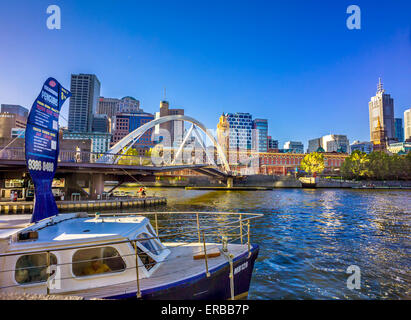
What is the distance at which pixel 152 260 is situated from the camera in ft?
23.3

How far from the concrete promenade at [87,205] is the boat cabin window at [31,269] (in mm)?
26452

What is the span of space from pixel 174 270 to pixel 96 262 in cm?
210

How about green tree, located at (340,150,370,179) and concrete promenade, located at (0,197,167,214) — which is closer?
concrete promenade, located at (0,197,167,214)

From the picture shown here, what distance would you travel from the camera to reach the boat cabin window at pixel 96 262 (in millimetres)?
6020

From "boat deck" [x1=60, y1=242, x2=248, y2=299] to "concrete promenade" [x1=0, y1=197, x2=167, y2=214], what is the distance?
25741 millimetres

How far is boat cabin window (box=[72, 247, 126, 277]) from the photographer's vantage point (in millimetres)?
6020

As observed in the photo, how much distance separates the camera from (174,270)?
6.93m

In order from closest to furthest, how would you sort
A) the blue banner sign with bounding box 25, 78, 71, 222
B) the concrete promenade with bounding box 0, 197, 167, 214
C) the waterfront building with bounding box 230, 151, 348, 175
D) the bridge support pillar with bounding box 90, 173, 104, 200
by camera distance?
the blue banner sign with bounding box 25, 78, 71, 222 < the concrete promenade with bounding box 0, 197, 167, 214 < the bridge support pillar with bounding box 90, 173, 104, 200 < the waterfront building with bounding box 230, 151, 348, 175

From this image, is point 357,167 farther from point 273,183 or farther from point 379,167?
point 273,183

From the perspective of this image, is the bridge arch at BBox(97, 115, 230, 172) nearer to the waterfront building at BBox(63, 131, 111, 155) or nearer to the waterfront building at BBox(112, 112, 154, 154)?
the waterfront building at BBox(112, 112, 154, 154)

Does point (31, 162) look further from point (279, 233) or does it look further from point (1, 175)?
point (1, 175)

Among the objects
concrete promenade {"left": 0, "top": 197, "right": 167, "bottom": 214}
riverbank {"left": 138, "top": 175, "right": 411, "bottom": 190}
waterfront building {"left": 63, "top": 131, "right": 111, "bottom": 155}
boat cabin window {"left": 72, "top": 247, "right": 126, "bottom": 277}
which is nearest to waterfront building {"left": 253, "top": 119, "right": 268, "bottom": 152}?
riverbank {"left": 138, "top": 175, "right": 411, "bottom": 190}

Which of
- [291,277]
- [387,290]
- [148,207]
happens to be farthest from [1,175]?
[387,290]
